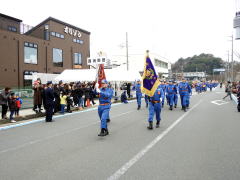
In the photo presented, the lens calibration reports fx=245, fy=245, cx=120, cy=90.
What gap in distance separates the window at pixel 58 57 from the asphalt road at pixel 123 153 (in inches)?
992

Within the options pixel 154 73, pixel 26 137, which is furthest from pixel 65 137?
pixel 154 73

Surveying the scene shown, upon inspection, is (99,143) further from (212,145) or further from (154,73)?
(154,73)

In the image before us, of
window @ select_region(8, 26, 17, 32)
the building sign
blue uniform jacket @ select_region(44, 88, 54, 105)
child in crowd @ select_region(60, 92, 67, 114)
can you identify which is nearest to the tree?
the building sign

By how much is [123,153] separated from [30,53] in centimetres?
2612

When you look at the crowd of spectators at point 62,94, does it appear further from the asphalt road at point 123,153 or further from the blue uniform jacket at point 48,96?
the asphalt road at point 123,153

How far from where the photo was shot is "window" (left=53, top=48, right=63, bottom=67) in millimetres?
32625

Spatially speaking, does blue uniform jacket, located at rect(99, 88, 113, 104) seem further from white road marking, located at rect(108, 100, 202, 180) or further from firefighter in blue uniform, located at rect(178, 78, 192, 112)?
firefighter in blue uniform, located at rect(178, 78, 192, 112)

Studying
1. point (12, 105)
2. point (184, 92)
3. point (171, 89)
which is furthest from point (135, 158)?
point (171, 89)

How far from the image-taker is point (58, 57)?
33.4 m

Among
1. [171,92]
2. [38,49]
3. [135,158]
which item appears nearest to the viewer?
[135,158]

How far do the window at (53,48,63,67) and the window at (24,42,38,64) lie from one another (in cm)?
338

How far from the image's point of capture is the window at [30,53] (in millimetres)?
27922

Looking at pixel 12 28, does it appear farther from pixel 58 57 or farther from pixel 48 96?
pixel 48 96

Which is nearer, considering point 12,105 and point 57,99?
point 12,105
